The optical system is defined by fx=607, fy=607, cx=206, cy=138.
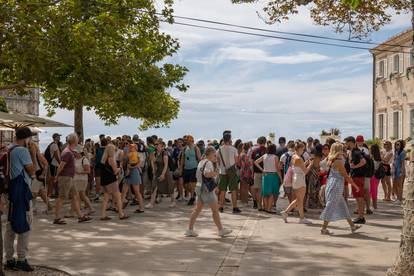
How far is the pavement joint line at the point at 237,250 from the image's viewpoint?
300 inches

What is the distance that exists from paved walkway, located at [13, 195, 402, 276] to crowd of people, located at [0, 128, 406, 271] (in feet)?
1.53

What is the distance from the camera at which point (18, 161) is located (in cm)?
738

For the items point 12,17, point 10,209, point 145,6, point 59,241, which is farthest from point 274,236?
point 145,6

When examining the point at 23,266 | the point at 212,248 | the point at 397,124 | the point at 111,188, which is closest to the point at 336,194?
the point at 212,248

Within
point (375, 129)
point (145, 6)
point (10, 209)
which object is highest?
point (145, 6)

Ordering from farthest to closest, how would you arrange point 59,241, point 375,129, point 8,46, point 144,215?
point 375,129 → point 8,46 → point 144,215 → point 59,241

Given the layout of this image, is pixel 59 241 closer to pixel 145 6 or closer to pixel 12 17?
pixel 12 17

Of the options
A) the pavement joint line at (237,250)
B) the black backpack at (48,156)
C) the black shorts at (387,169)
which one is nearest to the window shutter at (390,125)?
the black shorts at (387,169)

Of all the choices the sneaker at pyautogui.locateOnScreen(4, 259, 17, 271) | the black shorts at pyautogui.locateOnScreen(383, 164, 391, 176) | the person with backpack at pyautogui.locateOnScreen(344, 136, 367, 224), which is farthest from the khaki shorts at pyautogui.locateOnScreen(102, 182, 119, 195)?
the black shorts at pyautogui.locateOnScreen(383, 164, 391, 176)

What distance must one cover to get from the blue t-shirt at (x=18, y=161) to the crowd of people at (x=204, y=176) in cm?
1

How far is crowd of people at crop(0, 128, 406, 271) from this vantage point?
760 centimetres

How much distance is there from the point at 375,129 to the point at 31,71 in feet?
96.4

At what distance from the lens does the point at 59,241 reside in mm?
9805

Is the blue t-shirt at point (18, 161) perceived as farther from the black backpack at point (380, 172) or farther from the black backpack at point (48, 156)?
the black backpack at point (380, 172)
